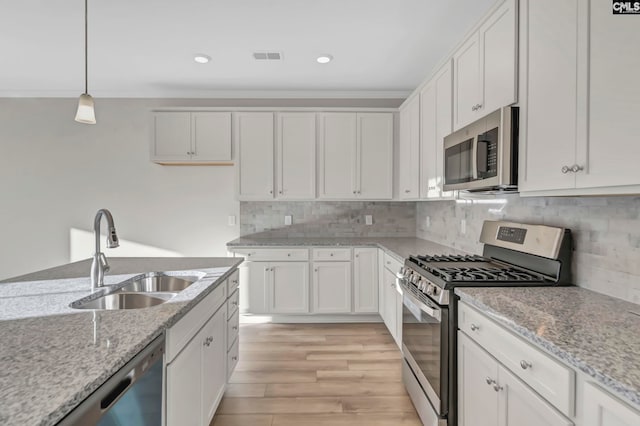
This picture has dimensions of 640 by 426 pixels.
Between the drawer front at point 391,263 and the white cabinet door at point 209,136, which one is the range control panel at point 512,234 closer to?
the drawer front at point 391,263

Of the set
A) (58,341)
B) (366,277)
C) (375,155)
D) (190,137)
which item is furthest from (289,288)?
(58,341)

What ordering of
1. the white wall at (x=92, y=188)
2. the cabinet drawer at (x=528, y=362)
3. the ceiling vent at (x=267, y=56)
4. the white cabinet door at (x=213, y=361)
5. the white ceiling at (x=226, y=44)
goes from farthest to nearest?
the white wall at (x=92, y=188)
the ceiling vent at (x=267, y=56)
the white ceiling at (x=226, y=44)
the white cabinet door at (x=213, y=361)
the cabinet drawer at (x=528, y=362)

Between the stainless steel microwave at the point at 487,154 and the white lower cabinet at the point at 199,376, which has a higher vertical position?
the stainless steel microwave at the point at 487,154

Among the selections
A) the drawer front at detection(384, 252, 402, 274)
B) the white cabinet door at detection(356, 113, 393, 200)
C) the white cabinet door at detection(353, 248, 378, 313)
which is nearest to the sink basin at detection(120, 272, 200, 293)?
the drawer front at detection(384, 252, 402, 274)

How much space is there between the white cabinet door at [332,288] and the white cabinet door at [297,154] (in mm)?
831

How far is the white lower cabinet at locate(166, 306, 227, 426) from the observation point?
134cm

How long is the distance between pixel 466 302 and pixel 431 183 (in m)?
1.43

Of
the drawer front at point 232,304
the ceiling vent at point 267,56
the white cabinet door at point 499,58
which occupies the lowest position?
the drawer front at point 232,304

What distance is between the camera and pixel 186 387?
4.79 ft

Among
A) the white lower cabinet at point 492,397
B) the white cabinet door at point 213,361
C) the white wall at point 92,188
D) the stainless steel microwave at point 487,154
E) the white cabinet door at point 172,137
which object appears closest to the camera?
the white lower cabinet at point 492,397

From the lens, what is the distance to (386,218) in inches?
161

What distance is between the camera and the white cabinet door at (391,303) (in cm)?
283

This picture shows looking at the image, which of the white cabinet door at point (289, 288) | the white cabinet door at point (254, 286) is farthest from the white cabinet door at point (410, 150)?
the white cabinet door at point (254, 286)

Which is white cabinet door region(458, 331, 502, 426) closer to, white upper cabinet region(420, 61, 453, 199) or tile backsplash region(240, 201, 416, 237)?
white upper cabinet region(420, 61, 453, 199)
